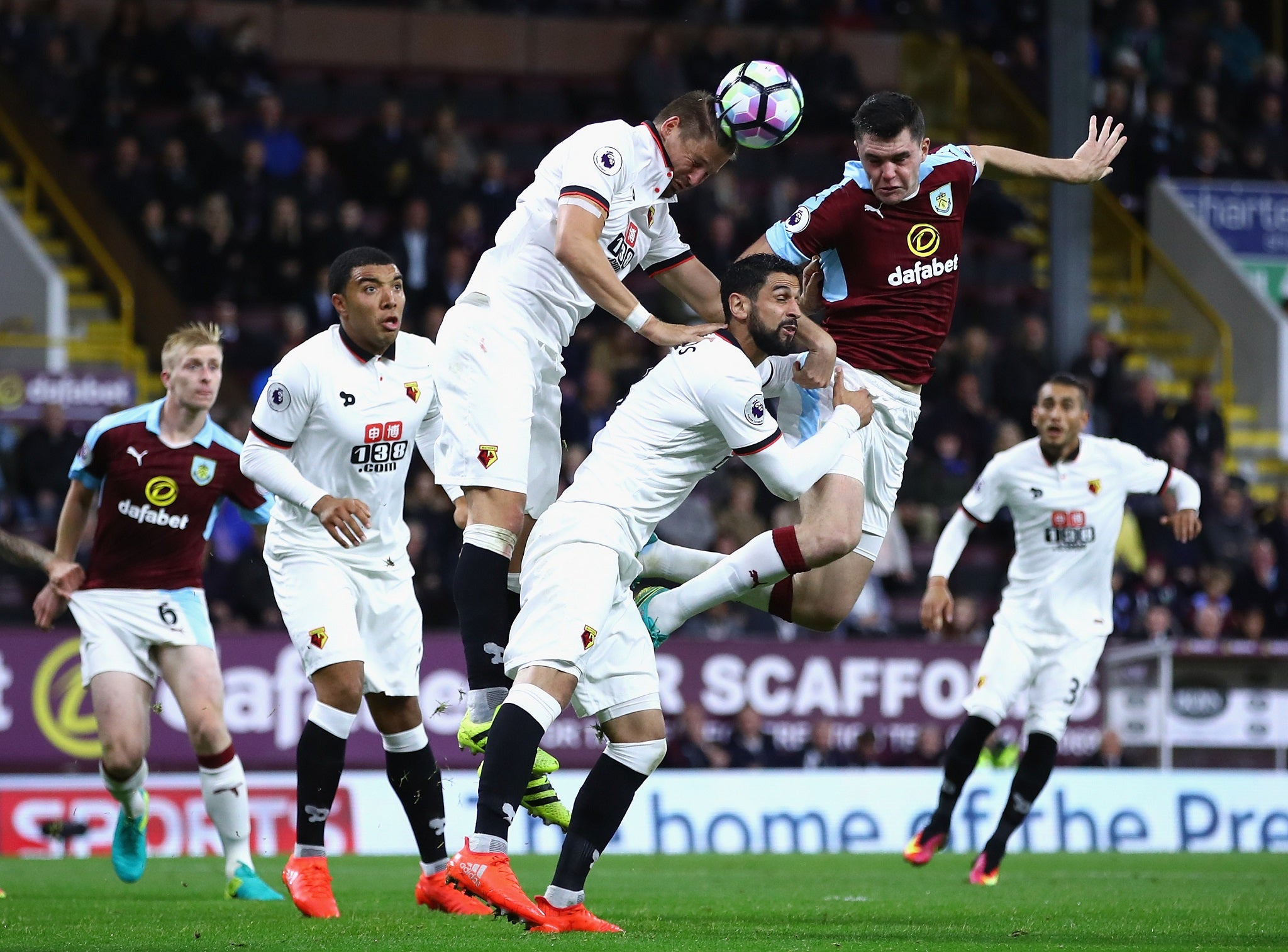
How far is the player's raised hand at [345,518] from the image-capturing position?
7699mm

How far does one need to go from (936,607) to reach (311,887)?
14.2ft

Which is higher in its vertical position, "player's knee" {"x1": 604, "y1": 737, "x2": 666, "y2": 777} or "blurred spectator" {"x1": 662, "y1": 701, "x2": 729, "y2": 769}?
"player's knee" {"x1": 604, "y1": 737, "x2": 666, "y2": 777}

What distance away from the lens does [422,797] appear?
8.73 m

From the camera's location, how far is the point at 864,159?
8.63 metres

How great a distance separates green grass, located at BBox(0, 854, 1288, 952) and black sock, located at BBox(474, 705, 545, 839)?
1.41 ft

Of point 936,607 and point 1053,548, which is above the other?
point 1053,548

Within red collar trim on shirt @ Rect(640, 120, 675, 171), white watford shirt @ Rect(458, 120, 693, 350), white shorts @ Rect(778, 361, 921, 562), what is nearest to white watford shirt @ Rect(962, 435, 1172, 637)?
white shorts @ Rect(778, 361, 921, 562)

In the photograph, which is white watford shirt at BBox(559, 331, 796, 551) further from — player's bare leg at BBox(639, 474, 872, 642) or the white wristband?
player's bare leg at BBox(639, 474, 872, 642)

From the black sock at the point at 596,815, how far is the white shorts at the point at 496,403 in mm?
1438

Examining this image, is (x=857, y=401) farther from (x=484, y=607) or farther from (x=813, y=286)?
(x=484, y=607)

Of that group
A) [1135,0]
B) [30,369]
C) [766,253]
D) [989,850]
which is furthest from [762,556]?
[1135,0]

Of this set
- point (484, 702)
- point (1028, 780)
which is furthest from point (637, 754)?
point (1028, 780)

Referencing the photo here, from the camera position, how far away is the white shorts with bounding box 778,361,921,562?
8859 millimetres

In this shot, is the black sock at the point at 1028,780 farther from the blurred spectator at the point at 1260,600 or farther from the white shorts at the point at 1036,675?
the blurred spectator at the point at 1260,600
